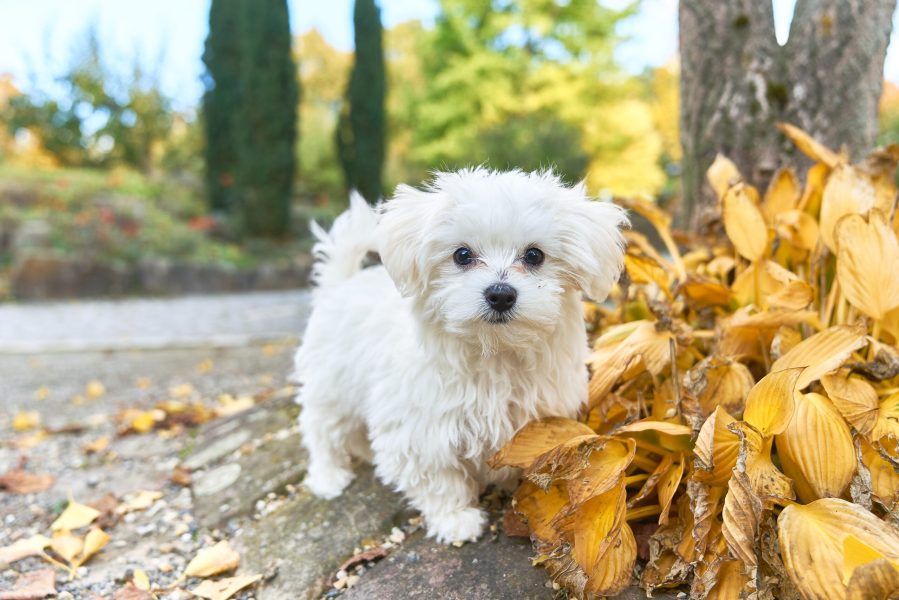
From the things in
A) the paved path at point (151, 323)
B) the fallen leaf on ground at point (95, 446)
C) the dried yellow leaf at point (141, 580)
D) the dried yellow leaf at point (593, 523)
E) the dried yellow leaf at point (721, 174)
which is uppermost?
the dried yellow leaf at point (721, 174)

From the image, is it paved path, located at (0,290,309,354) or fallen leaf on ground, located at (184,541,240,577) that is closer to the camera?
fallen leaf on ground, located at (184,541,240,577)

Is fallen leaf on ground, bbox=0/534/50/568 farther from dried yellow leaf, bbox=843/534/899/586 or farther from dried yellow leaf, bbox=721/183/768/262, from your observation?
dried yellow leaf, bbox=721/183/768/262

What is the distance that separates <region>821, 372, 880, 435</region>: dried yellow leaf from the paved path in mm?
5286

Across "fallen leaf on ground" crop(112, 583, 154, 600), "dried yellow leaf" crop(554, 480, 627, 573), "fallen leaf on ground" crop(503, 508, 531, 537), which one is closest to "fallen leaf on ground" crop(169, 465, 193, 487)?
"fallen leaf on ground" crop(112, 583, 154, 600)

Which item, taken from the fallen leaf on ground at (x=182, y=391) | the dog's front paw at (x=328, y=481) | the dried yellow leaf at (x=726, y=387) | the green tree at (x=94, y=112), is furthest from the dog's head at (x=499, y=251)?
the green tree at (x=94, y=112)

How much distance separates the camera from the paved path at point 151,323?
664cm

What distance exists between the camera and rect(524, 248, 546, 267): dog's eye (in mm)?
2125

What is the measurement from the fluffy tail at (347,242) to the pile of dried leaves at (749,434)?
1.11 m

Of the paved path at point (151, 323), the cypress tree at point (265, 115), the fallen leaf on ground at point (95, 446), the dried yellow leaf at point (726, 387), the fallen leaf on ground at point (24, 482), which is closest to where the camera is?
the dried yellow leaf at point (726, 387)

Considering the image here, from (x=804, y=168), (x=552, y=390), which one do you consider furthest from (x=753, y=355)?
(x=804, y=168)

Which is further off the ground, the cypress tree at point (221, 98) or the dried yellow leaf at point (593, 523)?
the cypress tree at point (221, 98)

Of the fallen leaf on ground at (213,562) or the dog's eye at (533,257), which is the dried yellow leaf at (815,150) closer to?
the dog's eye at (533,257)

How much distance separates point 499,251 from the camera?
82.2 inches

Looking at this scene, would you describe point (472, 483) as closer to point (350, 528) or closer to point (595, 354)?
point (350, 528)
